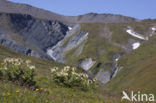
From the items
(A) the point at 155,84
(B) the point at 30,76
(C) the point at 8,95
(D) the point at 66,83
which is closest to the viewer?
(C) the point at 8,95

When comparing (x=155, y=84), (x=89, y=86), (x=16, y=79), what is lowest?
(x=155, y=84)

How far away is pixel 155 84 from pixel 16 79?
51.8 metres

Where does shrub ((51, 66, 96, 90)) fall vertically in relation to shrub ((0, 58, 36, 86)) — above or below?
below

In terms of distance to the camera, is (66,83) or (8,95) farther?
(66,83)

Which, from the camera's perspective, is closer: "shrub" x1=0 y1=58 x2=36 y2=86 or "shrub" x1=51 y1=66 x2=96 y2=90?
"shrub" x1=0 y1=58 x2=36 y2=86

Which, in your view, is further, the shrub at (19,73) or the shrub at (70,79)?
the shrub at (70,79)

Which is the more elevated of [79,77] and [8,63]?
[8,63]

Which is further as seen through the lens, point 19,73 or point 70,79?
point 70,79

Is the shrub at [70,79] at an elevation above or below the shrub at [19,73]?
below

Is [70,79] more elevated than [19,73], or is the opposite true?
[19,73]

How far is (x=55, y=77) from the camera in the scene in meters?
21.1

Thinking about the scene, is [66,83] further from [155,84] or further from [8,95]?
[155,84]

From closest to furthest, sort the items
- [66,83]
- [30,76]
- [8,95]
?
[8,95]
[30,76]
[66,83]

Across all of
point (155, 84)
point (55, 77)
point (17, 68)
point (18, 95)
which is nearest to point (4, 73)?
point (17, 68)
